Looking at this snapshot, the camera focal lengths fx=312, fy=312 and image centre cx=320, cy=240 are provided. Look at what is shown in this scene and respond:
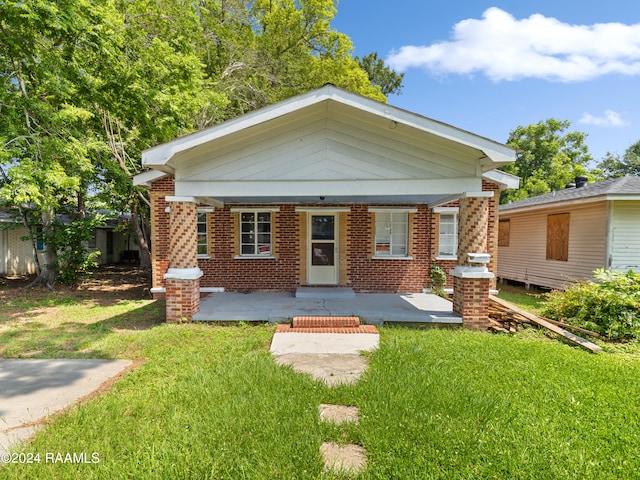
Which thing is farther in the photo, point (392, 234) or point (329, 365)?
point (392, 234)

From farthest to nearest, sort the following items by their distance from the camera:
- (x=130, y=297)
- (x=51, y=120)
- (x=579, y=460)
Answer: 1. (x=130, y=297)
2. (x=51, y=120)
3. (x=579, y=460)

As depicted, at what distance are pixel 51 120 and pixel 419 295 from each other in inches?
393

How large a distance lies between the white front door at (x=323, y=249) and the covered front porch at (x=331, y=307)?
717 millimetres

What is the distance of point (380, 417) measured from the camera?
9.86ft

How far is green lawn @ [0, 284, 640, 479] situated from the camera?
2.45 metres

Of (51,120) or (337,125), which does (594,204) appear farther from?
(51,120)

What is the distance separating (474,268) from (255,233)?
5927 mm

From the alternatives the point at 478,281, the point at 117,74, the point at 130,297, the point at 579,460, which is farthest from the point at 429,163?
the point at 130,297

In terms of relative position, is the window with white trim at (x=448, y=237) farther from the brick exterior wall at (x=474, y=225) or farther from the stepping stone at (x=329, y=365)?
the stepping stone at (x=329, y=365)

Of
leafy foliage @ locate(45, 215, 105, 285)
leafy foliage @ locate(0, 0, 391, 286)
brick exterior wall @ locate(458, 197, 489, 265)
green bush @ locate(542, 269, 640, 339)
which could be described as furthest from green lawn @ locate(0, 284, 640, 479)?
leafy foliage @ locate(45, 215, 105, 285)

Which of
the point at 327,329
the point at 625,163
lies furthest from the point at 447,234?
the point at 625,163

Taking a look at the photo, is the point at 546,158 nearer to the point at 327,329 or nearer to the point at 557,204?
the point at 557,204

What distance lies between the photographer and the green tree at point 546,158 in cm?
2272

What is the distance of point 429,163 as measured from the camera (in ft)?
19.4
